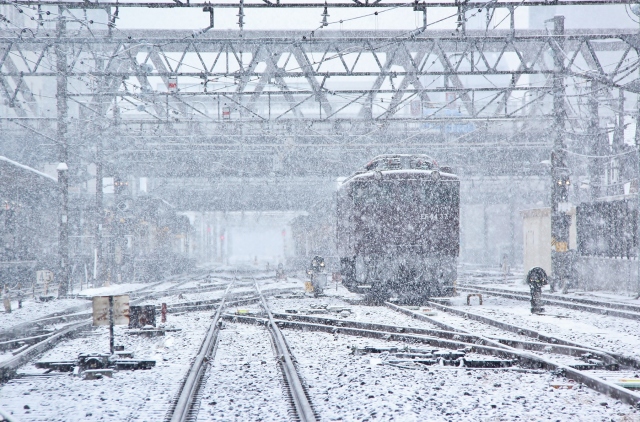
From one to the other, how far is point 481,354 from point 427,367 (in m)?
1.21

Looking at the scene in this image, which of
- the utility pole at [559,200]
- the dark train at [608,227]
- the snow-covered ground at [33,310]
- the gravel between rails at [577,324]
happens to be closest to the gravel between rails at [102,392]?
the snow-covered ground at [33,310]

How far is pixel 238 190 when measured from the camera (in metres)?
44.6

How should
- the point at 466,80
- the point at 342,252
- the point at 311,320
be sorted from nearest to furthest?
1. the point at 311,320
2. the point at 342,252
3. the point at 466,80

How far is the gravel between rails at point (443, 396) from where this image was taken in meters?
6.07

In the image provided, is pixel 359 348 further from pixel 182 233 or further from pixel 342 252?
pixel 182 233

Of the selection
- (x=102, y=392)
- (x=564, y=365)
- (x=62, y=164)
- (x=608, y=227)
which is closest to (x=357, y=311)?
(x=564, y=365)

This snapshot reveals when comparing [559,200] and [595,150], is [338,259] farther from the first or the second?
[595,150]

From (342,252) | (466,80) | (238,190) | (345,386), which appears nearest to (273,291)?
(342,252)

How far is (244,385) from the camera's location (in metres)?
7.43

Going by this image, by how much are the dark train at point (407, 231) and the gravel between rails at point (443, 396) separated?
812 cm

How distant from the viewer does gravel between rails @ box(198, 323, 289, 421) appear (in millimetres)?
6200

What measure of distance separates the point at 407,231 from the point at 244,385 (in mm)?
10063

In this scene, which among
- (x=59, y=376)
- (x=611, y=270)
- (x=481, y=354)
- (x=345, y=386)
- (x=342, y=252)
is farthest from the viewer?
(x=611, y=270)

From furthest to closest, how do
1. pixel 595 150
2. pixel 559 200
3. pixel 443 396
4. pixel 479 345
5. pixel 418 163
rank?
pixel 595 150 < pixel 559 200 < pixel 418 163 < pixel 479 345 < pixel 443 396
